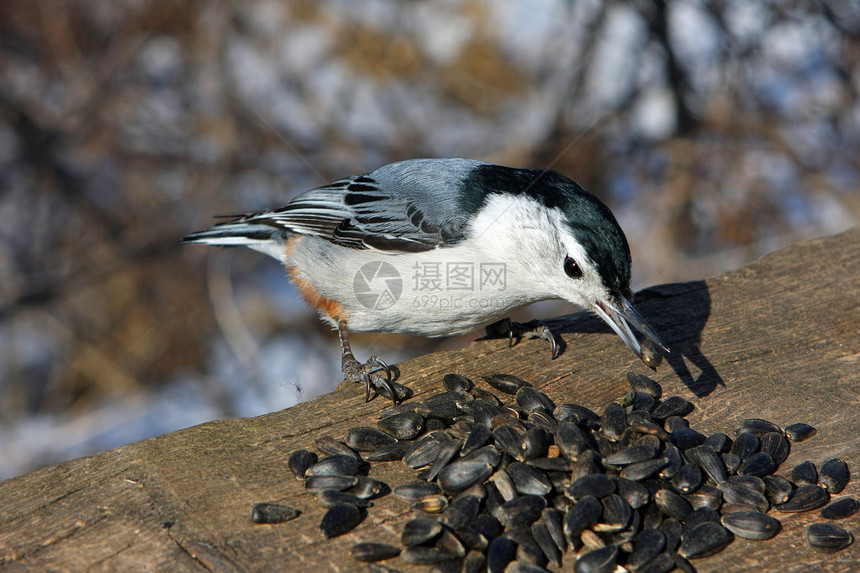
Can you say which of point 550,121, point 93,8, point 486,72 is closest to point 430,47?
point 486,72

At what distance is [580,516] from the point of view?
1.98m

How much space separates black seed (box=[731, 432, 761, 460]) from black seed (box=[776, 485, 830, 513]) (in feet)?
0.62

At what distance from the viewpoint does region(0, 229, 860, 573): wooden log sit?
1.88m

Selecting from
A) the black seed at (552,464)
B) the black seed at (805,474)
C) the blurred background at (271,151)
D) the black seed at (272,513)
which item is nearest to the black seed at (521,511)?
the black seed at (552,464)

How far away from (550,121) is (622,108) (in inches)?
23.9

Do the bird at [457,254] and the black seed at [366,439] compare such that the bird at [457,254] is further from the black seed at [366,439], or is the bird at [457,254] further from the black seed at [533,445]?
the black seed at [533,445]

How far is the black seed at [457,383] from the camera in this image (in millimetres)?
2625

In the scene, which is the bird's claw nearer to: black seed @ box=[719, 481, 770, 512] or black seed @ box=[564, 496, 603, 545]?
black seed @ box=[564, 496, 603, 545]

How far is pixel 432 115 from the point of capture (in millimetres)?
6328

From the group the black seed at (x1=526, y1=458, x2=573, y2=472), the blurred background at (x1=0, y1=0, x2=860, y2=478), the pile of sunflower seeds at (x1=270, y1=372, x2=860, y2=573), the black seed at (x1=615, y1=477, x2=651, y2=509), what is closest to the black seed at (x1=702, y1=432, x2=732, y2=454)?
the pile of sunflower seeds at (x1=270, y1=372, x2=860, y2=573)

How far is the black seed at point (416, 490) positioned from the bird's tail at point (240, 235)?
5.62ft

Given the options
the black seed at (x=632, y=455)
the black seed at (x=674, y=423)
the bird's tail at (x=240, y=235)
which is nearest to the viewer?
the black seed at (x=632, y=455)

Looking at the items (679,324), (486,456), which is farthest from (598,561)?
(679,324)

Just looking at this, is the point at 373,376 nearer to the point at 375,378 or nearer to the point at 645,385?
the point at 375,378
